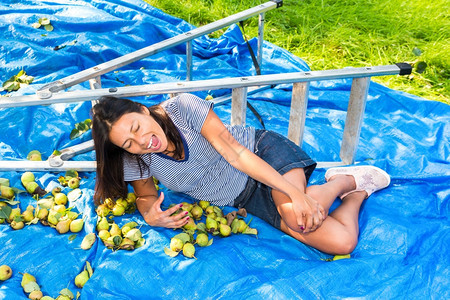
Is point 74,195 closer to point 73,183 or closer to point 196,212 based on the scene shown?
point 73,183

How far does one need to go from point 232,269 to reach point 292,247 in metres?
0.34

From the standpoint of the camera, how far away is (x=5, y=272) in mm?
2027

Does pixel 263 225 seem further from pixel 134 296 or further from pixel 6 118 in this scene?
pixel 6 118

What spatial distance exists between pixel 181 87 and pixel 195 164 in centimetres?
42

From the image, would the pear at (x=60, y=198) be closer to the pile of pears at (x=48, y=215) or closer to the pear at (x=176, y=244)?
the pile of pears at (x=48, y=215)

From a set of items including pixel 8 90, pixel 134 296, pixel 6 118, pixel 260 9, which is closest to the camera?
pixel 134 296

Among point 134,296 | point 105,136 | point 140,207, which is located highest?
point 105,136

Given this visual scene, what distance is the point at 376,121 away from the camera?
3.33m

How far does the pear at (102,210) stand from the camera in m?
2.31

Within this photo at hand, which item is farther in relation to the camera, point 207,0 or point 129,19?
point 207,0

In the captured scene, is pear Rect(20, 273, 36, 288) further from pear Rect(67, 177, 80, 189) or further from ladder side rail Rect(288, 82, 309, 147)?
ladder side rail Rect(288, 82, 309, 147)

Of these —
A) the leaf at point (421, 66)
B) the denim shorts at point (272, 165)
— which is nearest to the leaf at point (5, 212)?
the denim shorts at point (272, 165)

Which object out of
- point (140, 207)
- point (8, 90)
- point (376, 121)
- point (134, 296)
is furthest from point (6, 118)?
point (376, 121)

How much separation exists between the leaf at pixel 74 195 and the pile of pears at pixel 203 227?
1.83 ft
